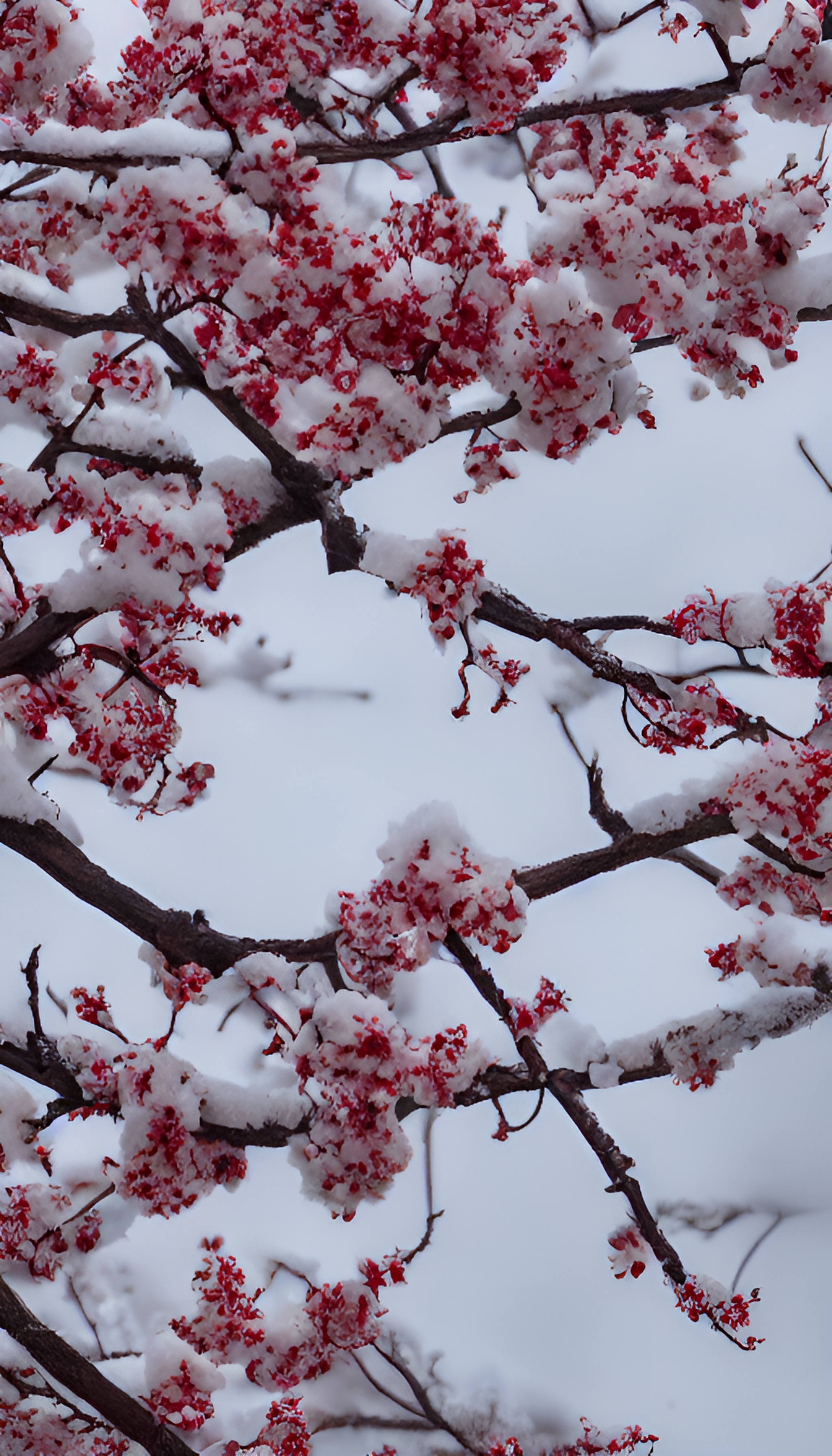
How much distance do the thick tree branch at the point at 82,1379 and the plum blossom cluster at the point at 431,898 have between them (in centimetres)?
141

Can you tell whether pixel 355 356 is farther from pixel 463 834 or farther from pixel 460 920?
pixel 460 920

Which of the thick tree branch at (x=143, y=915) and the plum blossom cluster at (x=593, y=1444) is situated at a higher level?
the thick tree branch at (x=143, y=915)

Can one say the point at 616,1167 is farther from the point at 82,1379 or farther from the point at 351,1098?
the point at 82,1379

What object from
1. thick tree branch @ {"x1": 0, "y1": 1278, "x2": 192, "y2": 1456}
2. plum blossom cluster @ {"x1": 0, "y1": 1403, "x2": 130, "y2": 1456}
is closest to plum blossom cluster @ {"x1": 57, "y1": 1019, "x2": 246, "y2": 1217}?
thick tree branch @ {"x1": 0, "y1": 1278, "x2": 192, "y2": 1456}

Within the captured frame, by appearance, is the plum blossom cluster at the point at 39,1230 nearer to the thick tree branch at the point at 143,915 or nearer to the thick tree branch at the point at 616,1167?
the thick tree branch at the point at 143,915

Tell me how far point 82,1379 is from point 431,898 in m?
1.73

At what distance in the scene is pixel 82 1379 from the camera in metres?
2.64

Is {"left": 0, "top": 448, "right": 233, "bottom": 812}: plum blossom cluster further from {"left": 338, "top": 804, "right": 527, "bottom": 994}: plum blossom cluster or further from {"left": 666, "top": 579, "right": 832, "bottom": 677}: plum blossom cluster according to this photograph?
{"left": 666, "top": 579, "right": 832, "bottom": 677}: plum blossom cluster

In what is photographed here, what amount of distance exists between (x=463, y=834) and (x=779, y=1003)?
59.6 inches

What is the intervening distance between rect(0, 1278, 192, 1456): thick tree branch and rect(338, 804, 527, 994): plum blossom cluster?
1406 mm

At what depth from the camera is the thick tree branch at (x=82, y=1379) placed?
2582 mm

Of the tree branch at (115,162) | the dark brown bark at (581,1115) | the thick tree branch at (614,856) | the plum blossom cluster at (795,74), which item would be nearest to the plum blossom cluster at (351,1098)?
the dark brown bark at (581,1115)

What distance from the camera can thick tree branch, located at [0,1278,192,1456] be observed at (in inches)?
102

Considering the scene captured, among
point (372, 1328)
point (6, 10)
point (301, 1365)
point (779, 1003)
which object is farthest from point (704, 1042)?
point (6, 10)
